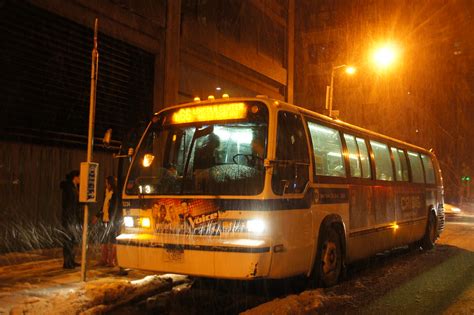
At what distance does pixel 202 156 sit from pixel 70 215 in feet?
11.6

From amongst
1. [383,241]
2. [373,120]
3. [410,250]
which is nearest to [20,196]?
[383,241]

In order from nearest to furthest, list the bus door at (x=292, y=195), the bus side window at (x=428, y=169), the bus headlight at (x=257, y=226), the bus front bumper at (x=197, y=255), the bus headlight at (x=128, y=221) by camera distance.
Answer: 1. the bus front bumper at (x=197, y=255)
2. the bus headlight at (x=257, y=226)
3. the bus door at (x=292, y=195)
4. the bus headlight at (x=128, y=221)
5. the bus side window at (x=428, y=169)

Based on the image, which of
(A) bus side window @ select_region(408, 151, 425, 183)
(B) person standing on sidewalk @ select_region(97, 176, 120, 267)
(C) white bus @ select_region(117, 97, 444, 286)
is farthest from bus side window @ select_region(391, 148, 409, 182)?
(B) person standing on sidewalk @ select_region(97, 176, 120, 267)

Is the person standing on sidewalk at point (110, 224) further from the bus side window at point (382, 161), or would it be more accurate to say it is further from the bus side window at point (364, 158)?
the bus side window at point (382, 161)

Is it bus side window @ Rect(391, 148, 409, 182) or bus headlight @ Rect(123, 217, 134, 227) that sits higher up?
bus side window @ Rect(391, 148, 409, 182)

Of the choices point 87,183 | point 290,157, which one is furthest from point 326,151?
point 87,183

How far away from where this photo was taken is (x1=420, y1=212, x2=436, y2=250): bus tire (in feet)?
44.6

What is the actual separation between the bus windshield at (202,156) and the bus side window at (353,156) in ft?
9.78

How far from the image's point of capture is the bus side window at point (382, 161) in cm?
1069

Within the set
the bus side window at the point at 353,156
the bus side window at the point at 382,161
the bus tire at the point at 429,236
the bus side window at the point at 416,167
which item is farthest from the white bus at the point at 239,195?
the bus tire at the point at 429,236

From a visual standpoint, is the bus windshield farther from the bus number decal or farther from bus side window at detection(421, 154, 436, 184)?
bus side window at detection(421, 154, 436, 184)

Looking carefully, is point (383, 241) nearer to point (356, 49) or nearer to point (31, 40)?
point (31, 40)

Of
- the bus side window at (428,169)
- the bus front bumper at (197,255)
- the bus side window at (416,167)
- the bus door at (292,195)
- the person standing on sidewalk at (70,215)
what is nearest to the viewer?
the bus front bumper at (197,255)

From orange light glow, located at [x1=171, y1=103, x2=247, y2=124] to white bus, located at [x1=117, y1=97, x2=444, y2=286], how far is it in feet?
0.05
